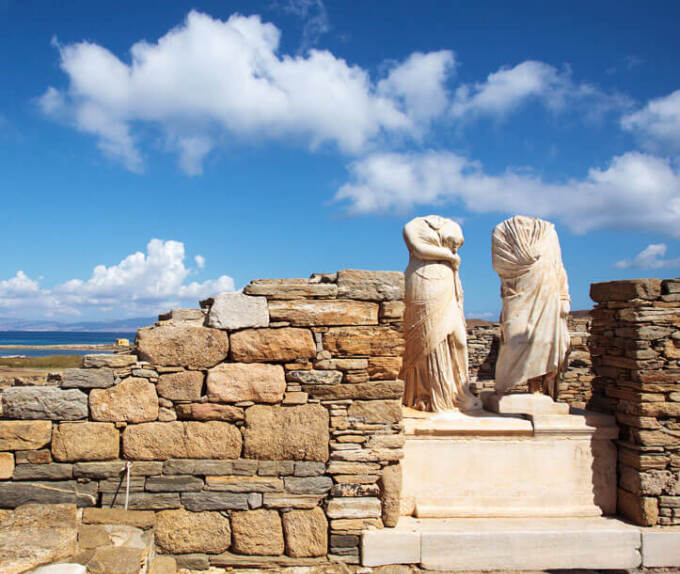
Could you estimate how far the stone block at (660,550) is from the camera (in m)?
4.31

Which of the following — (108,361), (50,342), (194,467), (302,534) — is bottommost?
(50,342)

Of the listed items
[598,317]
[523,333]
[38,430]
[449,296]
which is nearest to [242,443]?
[38,430]

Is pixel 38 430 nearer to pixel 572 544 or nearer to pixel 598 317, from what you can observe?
pixel 572 544

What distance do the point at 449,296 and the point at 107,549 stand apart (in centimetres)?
356

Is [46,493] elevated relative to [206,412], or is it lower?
lower

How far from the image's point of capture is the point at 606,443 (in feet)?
15.7

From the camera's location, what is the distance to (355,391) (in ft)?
13.5

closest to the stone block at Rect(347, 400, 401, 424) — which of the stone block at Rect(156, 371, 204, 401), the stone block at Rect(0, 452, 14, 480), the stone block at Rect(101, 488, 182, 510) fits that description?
the stone block at Rect(156, 371, 204, 401)

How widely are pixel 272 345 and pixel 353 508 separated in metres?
1.49

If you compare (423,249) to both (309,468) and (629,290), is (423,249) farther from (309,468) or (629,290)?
(309,468)

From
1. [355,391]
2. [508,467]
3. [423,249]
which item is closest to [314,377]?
[355,391]

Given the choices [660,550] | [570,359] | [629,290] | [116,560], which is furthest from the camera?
[570,359]

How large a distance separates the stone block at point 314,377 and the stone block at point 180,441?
0.65 meters

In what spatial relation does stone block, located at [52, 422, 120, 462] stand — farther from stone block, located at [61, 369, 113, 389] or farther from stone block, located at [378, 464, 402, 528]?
stone block, located at [378, 464, 402, 528]
